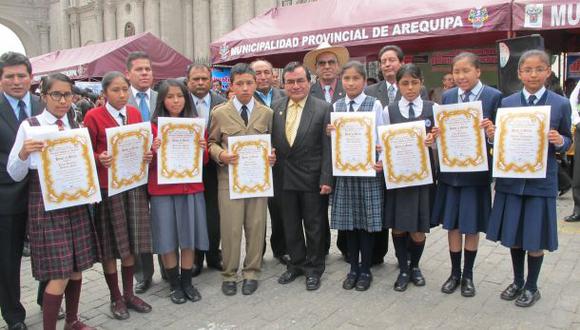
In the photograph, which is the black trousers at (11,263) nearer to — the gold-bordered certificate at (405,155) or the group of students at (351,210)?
the group of students at (351,210)

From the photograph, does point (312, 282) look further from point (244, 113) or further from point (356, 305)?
point (244, 113)

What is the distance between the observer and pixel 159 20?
27.7 meters

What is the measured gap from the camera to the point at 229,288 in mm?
4023

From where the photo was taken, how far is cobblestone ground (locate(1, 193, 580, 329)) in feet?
11.0

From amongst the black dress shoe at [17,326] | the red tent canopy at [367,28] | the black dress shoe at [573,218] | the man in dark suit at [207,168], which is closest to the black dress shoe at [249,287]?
the man in dark suit at [207,168]

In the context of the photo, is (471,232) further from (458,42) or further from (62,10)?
(62,10)

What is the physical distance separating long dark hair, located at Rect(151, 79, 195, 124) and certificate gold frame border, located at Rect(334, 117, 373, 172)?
130 cm

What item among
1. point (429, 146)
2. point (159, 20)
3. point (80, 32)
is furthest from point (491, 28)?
point (80, 32)

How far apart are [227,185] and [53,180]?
1494 millimetres

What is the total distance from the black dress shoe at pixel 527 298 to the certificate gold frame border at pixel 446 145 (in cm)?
114

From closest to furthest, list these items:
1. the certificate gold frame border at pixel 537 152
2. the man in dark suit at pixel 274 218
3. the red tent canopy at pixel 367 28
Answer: the certificate gold frame border at pixel 537 152, the man in dark suit at pixel 274 218, the red tent canopy at pixel 367 28

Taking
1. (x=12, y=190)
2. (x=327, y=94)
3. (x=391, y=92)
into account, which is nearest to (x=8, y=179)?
(x=12, y=190)

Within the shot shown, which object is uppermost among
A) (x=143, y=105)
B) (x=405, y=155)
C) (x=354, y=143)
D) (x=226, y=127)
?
(x=143, y=105)

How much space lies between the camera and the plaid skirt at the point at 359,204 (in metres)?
3.82
